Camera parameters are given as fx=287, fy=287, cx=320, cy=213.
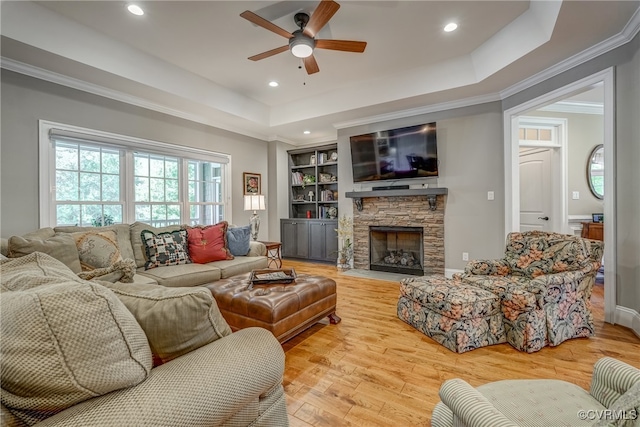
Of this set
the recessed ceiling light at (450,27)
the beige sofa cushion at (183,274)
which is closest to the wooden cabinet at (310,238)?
the beige sofa cushion at (183,274)

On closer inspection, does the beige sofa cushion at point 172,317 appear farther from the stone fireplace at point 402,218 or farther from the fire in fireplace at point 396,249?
the fire in fireplace at point 396,249

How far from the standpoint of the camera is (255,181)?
5.71 m

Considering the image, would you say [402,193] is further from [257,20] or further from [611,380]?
[611,380]

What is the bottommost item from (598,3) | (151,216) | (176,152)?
(151,216)

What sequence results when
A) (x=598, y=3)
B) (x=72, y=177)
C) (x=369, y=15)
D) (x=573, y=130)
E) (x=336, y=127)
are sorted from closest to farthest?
(x=598, y=3), (x=369, y=15), (x=72, y=177), (x=573, y=130), (x=336, y=127)

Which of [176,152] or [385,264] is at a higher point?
[176,152]

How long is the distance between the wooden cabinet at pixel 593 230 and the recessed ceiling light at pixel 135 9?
20.0 ft

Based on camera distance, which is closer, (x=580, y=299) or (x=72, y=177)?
(x=580, y=299)

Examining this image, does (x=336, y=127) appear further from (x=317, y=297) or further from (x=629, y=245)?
(x=629, y=245)

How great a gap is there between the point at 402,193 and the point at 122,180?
396 centimetres

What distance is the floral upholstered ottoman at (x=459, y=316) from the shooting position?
7.06 ft

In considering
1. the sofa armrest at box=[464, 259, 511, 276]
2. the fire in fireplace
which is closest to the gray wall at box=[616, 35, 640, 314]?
the sofa armrest at box=[464, 259, 511, 276]

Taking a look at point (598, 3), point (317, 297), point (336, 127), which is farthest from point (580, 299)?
point (336, 127)

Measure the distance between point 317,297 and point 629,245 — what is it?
281 cm
